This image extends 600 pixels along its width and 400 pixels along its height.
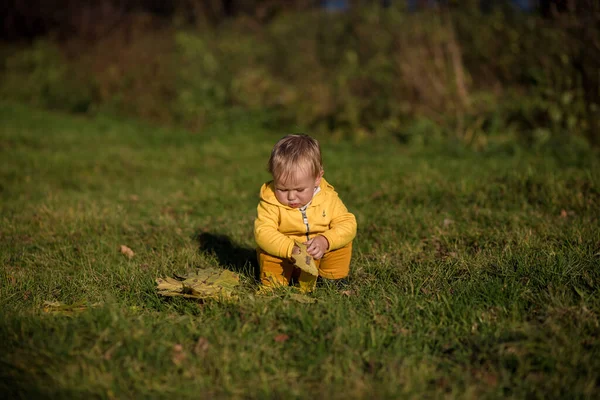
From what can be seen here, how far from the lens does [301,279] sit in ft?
11.7

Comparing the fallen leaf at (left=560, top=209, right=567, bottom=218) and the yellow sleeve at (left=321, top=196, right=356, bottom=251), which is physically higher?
the yellow sleeve at (left=321, top=196, right=356, bottom=251)

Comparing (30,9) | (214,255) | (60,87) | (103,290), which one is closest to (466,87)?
(214,255)

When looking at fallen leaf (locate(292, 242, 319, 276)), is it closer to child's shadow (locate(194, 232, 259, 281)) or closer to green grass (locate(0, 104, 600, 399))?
green grass (locate(0, 104, 600, 399))

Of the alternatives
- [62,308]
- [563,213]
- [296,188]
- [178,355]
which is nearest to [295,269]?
[296,188]

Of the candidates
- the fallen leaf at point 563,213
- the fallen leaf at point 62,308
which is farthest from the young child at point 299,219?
the fallen leaf at point 563,213

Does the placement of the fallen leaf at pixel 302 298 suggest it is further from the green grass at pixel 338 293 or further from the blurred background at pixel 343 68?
the blurred background at pixel 343 68

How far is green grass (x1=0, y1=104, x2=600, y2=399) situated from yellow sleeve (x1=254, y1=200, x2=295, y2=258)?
0.27 metres

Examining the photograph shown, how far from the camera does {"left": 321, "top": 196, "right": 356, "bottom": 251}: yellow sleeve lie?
3.50m

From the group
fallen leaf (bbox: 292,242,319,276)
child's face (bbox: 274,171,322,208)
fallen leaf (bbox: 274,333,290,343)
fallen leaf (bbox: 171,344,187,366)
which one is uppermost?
child's face (bbox: 274,171,322,208)

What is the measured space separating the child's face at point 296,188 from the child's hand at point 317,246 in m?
0.24

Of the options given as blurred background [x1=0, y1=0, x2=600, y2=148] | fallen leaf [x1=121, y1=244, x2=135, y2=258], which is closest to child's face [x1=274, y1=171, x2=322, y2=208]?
fallen leaf [x1=121, y1=244, x2=135, y2=258]

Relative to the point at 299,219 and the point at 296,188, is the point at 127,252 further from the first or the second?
the point at 296,188

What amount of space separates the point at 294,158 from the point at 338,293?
2.87 feet

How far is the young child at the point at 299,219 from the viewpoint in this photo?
3.38 meters
